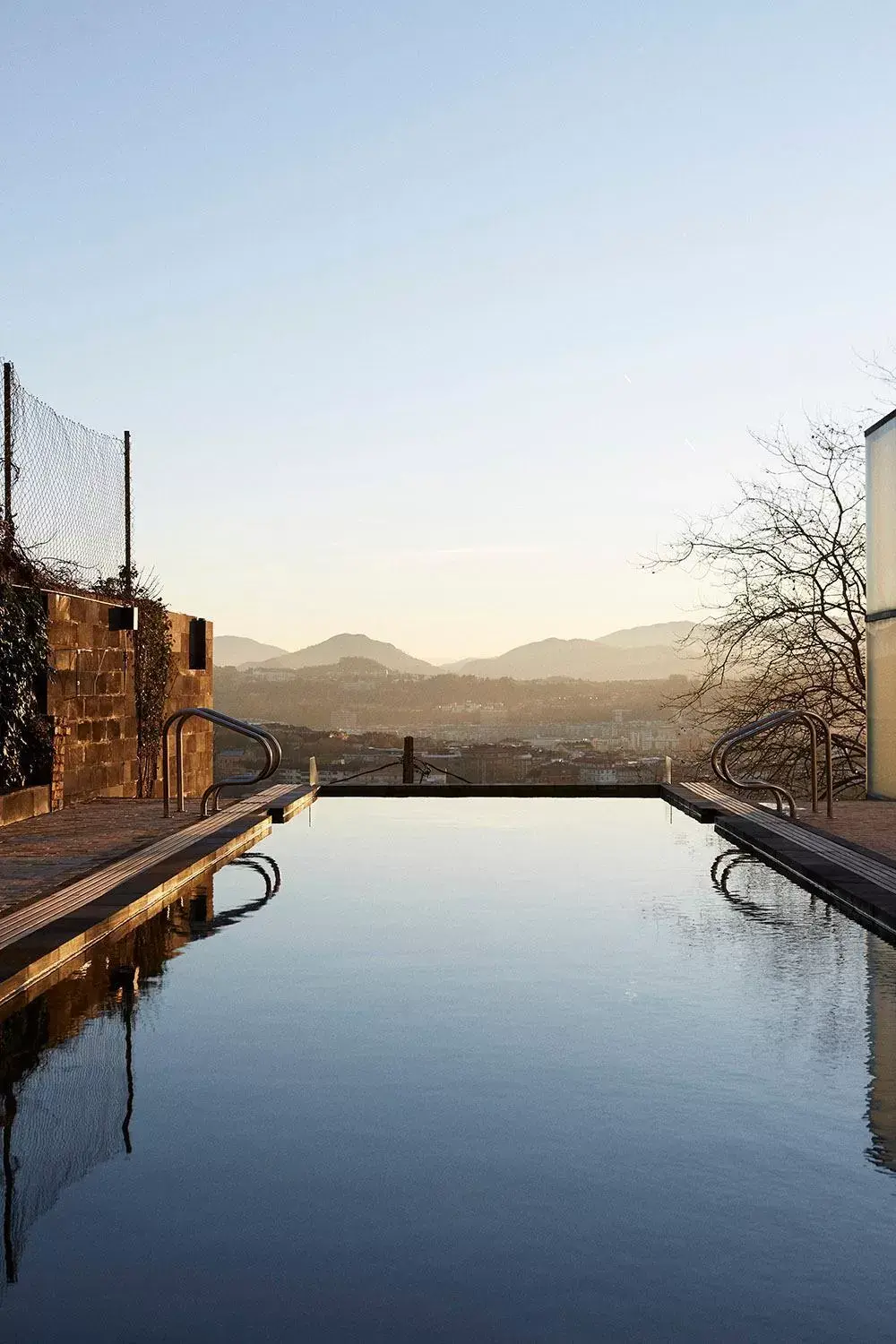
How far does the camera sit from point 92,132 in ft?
39.0

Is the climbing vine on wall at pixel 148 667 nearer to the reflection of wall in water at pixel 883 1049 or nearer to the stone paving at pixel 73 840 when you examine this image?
the stone paving at pixel 73 840

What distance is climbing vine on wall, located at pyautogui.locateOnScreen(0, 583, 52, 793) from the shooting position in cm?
1001

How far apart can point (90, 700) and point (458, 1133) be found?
942 centimetres

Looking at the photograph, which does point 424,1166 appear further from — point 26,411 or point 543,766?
point 543,766

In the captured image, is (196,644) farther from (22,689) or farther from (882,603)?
(882,603)

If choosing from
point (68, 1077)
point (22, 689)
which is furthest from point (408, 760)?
point (68, 1077)

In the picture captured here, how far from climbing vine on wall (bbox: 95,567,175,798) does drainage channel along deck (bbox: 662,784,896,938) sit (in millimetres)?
5471

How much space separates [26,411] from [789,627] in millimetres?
9958

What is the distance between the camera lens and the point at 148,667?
45.8 ft

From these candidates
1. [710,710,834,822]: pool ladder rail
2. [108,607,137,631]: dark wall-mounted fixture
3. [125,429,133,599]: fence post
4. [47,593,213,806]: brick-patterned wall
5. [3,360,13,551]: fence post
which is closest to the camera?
[710,710,834,822]: pool ladder rail

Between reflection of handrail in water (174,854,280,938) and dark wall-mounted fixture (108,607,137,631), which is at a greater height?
dark wall-mounted fixture (108,607,137,631)

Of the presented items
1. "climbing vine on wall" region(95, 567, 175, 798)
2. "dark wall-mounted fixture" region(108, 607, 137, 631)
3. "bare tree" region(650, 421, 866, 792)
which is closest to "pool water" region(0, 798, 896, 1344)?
"dark wall-mounted fixture" region(108, 607, 137, 631)

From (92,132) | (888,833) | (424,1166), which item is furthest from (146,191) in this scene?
(424,1166)

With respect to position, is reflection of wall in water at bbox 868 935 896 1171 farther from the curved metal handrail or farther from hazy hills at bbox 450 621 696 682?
hazy hills at bbox 450 621 696 682
